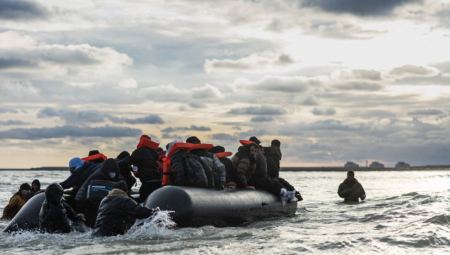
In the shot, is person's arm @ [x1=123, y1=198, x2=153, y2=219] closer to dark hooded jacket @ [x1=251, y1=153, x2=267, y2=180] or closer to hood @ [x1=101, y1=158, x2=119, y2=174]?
hood @ [x1=101, y1=158, x2=119, y2=174]

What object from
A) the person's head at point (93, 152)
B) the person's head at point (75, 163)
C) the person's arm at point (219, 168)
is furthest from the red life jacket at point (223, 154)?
the person's head at point (75, 163)

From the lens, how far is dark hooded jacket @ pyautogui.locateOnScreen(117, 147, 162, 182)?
11.7 meters

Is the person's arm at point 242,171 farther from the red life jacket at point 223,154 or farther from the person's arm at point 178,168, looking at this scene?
the person's arm at point 178,168

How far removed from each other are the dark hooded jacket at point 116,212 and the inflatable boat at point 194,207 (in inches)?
35.4

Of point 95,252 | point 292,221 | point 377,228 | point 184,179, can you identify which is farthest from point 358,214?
point 95,252

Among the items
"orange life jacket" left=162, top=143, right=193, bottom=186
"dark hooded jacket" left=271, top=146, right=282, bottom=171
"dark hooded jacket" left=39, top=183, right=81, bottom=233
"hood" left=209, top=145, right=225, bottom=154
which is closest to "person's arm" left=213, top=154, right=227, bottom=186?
"orange life jacket" left=162, top=143, right=193, bottom=186

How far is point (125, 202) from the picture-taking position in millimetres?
8945

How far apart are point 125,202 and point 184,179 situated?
2256 mm

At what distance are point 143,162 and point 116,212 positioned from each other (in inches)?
113

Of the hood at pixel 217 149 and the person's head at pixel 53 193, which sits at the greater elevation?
the hood at pixel 217 149

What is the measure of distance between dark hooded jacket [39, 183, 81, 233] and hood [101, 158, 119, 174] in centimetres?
120

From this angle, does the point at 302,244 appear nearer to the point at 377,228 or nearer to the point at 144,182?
the point at 377,228

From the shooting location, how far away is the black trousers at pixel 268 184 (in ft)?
46.6

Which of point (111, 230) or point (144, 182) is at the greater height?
point (144, 182)
